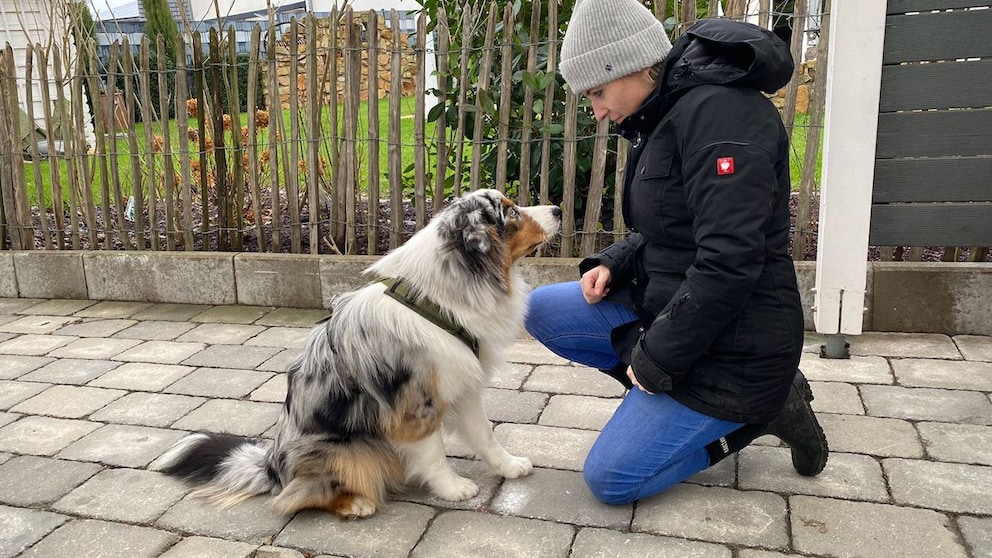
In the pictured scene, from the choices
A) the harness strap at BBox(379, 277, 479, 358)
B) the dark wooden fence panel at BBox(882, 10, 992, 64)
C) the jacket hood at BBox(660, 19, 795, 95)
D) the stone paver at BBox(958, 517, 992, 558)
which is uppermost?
the dark wooden fence panel at BBox(882, 10, 992, 64)

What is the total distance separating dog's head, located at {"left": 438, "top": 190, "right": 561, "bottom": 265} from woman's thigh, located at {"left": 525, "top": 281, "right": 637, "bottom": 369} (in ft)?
1.23

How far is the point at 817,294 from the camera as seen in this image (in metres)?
4.21

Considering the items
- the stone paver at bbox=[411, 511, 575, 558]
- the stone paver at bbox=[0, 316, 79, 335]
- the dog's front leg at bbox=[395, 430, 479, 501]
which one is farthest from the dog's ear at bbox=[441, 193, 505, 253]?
the stone paver at bbox=[0, 316, 79, 335]

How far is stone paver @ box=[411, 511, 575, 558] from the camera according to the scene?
2.64 meters

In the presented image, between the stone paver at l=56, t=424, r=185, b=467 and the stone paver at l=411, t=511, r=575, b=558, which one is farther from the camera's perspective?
the stone paver at l=56, t=424, r=185, b=467

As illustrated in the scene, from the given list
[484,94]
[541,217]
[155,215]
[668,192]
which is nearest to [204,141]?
[155,215]

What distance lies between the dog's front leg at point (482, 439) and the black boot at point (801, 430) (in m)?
0.99

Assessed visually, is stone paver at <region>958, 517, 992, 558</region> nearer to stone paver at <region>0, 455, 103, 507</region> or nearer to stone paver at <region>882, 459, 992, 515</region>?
stone paver at <region>882, 459, 992, 515</region>

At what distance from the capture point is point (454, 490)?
9.69 feet

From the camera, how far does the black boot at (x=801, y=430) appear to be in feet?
9.52

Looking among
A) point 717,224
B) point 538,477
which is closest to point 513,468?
point 538,477

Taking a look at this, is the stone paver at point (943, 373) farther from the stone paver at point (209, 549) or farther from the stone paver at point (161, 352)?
the stone paver at point (161, 352)

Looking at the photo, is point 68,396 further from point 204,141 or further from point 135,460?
point 204,141

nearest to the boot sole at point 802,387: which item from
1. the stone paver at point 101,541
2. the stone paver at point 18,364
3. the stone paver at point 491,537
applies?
the stone paver at point 491,537
